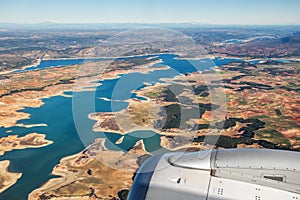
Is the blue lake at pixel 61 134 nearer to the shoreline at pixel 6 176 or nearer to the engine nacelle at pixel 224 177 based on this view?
the shoreline at pixel 6 176

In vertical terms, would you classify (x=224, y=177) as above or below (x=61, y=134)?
above

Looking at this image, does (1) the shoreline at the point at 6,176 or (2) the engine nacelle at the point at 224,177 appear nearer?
(2) the engine nacelle at the point at 224,177

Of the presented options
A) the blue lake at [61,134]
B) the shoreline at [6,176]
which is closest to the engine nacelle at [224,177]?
the blue lake at [61,134]

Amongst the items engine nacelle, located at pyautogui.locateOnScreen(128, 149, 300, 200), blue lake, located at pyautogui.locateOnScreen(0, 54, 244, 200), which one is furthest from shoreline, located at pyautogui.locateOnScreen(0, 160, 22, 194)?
engine nacelle, located at pyautogui.locateOnScreen(128, 149, 300, 200)

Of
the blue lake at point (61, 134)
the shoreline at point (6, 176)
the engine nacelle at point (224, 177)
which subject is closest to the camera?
the engine nacelle at point (224, 177)

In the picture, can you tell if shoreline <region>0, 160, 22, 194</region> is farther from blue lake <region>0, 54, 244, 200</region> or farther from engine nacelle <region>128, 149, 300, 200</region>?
engine nacelle <region>128, 149, 300, 200</region>

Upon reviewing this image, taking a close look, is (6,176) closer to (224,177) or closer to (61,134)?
(61,134)

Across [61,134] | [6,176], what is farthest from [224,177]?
[61,134]

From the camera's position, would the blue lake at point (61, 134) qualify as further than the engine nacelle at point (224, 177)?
Yes

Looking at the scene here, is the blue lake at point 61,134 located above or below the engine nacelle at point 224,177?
below

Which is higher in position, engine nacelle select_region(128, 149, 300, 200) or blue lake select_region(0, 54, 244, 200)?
engine nacelle select_region(128, 149, 300, 200)

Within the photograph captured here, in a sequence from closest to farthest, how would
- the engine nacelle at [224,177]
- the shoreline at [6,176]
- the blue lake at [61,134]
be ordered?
the engine nacelle at [224,177], the shoreline at [6,176], the blue lake at [61,134]

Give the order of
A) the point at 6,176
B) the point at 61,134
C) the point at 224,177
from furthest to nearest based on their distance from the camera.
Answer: the point at 61,134
the point at 6,176
the point at 224,177
